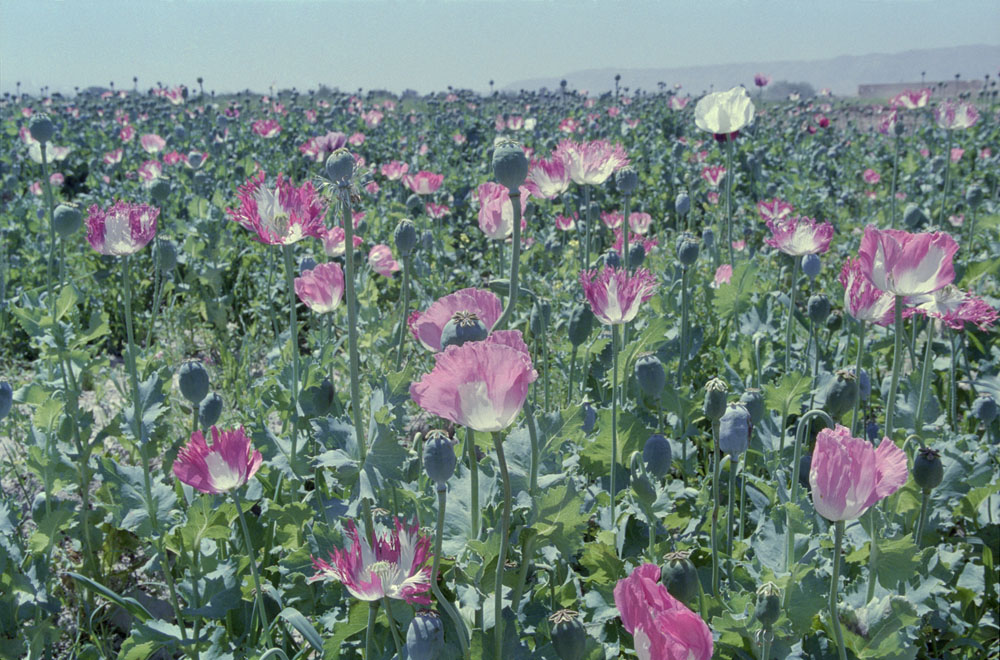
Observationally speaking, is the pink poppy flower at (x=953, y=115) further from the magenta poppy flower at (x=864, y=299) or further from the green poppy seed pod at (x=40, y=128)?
the green poppy seed pod at (x=40, y=128)

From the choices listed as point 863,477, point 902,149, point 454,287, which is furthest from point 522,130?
point 863,477

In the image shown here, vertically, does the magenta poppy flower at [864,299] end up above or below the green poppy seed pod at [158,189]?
below

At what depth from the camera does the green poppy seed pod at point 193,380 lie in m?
1.72

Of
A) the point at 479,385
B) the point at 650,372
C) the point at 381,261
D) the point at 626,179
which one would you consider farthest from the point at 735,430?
the point at 381,261

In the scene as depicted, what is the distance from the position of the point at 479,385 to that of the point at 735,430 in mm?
616

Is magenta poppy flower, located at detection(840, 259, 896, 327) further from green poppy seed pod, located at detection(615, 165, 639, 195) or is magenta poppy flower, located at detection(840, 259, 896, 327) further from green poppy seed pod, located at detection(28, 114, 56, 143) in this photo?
green poppy seed pod, located at detection(28, 114, 56, 143)

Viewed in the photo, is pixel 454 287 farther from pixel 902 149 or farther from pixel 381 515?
pixel 902 149

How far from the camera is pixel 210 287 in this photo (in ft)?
15.2

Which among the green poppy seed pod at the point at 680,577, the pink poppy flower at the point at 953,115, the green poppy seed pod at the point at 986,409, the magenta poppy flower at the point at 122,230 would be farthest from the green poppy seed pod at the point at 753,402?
the pink poppy flower at the point at 953,115

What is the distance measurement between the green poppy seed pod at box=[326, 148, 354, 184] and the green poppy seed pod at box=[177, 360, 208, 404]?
0.82 meters

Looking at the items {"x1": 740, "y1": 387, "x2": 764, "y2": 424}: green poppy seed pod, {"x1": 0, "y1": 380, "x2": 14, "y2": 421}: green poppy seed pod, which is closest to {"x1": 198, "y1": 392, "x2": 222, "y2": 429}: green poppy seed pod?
{"x1": 0, "y1": 380, "x2": 14, "y2": 421}: green poppy seed pod

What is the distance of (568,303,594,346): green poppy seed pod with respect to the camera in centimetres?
182

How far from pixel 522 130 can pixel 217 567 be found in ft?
28.7

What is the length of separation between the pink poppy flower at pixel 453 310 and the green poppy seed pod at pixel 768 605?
2.04 ft
